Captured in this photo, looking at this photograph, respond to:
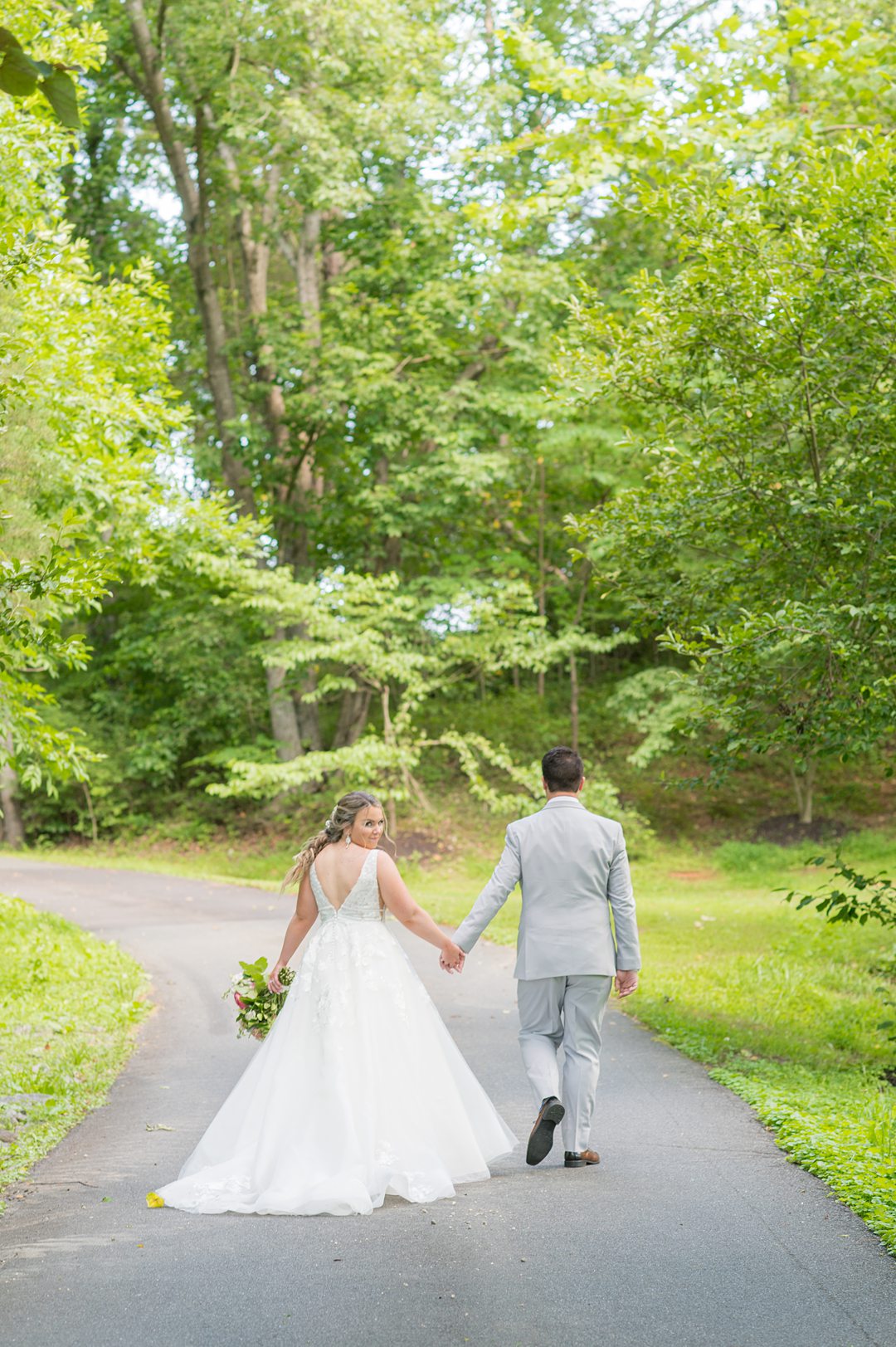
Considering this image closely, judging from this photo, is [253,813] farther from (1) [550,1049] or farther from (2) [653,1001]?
(1) [550,1049]

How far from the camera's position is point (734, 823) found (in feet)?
92.4

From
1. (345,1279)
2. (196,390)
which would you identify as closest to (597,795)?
(196,390)

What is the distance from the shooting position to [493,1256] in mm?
4910

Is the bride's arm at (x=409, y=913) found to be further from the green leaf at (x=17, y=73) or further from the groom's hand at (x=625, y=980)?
the green leaf at (x=17, y=73)

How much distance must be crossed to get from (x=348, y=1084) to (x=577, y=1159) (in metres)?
1.23

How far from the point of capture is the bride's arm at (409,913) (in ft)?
20.7

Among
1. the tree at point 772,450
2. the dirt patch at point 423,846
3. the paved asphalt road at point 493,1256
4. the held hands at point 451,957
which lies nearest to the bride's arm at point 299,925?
the held hands at point 451,957

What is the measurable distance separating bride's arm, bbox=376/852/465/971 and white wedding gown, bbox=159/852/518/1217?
A: 0.22 feet

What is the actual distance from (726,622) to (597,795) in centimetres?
1677

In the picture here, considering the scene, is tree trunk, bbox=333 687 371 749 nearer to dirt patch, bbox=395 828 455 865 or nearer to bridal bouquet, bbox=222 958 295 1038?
dirt patch, bbox=395 828 455 865

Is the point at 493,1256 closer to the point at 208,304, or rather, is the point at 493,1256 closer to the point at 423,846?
the point at 423,846

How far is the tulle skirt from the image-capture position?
5637 mm

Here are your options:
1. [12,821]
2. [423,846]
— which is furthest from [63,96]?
[12,821]

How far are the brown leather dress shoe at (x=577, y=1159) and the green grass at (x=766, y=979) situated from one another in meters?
1.00
